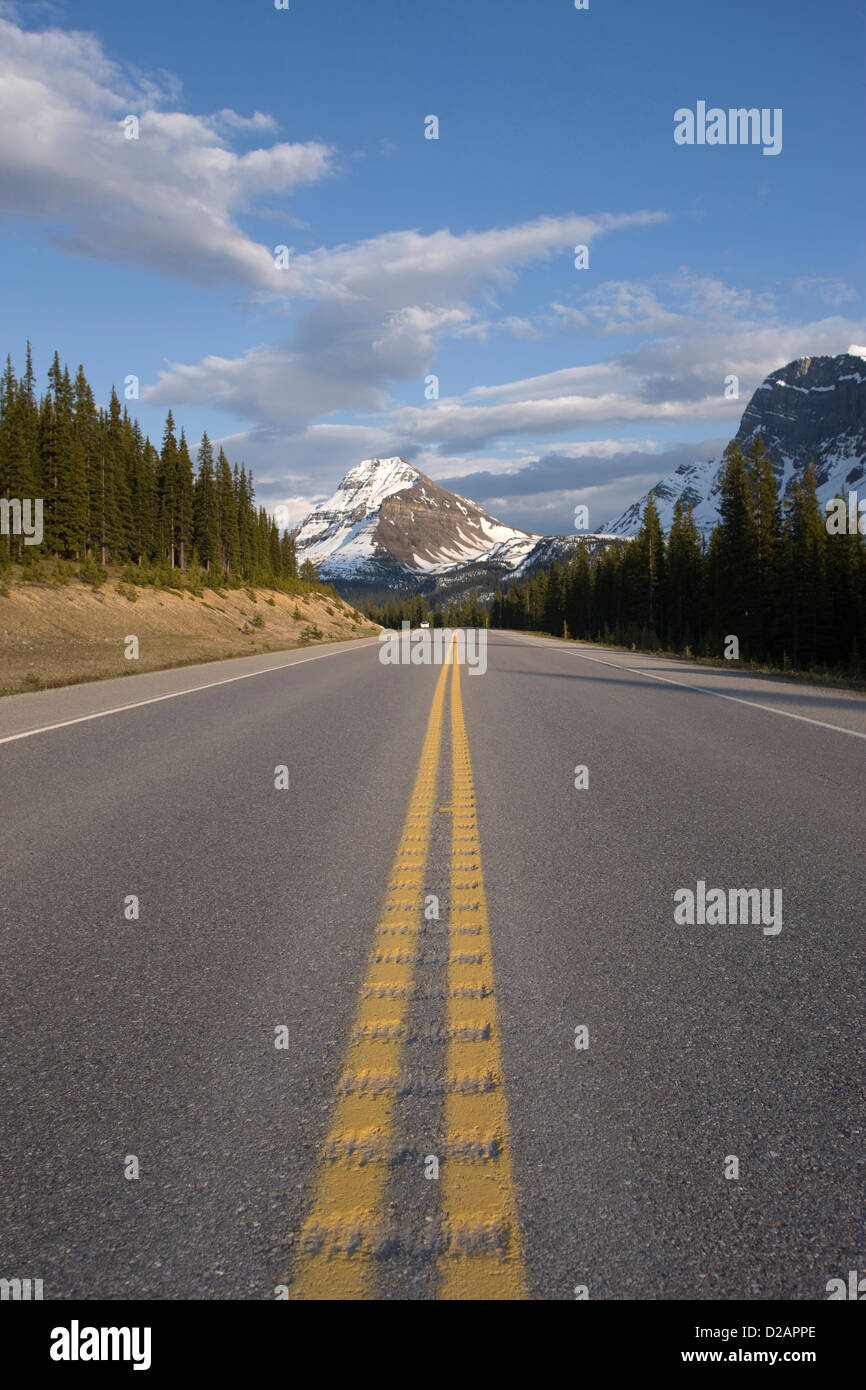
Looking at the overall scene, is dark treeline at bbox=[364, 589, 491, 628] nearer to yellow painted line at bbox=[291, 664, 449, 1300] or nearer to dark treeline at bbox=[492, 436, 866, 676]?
dark treeline at bbox=[492, 436, 866, 676]

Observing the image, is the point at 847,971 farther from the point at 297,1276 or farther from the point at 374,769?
the point at 374,769

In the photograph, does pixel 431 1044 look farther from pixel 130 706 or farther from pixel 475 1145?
pixel 130 706

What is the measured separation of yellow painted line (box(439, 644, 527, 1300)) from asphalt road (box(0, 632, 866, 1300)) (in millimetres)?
11

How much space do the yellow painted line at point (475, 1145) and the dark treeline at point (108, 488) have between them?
4051 centimetres

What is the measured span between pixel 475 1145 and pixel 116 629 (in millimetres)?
38237

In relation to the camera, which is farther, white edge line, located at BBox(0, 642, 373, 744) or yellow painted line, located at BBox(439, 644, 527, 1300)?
white edge line, located at BBox(0, 642, 373, 744)

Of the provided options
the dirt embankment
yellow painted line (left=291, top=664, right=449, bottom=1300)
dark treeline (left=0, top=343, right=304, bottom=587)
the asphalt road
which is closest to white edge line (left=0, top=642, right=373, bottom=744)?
the dirt embankment

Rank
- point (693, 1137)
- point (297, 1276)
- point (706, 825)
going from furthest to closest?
point (706, 825) < point (693, 1137) < point (297, 1276)

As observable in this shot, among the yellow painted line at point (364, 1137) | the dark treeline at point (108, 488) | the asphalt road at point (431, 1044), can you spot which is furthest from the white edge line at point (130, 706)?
the dark treeline at point (108, 488)

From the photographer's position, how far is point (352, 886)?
13.9 feet

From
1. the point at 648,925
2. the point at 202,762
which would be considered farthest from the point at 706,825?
the point at 202,762

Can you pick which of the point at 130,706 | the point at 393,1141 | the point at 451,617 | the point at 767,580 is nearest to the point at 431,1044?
the point at 393,1141

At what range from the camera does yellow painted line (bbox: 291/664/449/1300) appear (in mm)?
1723
